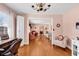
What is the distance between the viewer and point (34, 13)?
5285mm

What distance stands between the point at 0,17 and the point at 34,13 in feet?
4.99

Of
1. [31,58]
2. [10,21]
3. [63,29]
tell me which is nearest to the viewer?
[31,58]

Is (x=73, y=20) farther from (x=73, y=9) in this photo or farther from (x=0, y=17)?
(x=0, y=17)

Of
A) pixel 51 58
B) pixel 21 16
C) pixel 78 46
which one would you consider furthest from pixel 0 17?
pixel 51 58

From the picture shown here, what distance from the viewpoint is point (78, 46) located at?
3514 mm

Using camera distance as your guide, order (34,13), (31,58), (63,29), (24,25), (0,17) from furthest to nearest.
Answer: (63,29), (24,25), (34,13), (0,17), (31,58)

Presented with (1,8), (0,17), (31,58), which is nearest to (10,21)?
(0,17)

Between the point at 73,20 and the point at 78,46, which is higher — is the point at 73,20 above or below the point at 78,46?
above

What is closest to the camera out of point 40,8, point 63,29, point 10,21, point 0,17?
point 40,8

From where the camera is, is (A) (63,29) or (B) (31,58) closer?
(B) (31,58)

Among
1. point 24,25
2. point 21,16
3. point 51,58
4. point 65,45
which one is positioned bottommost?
point 65,45

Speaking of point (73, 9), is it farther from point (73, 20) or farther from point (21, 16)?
point (21, 16)

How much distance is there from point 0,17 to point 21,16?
1345mm

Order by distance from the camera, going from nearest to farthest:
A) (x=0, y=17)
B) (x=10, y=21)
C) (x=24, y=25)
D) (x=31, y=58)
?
(x=31, y=58), (x=0, y=17), (x=10, y=21), (x=24, y=25)
